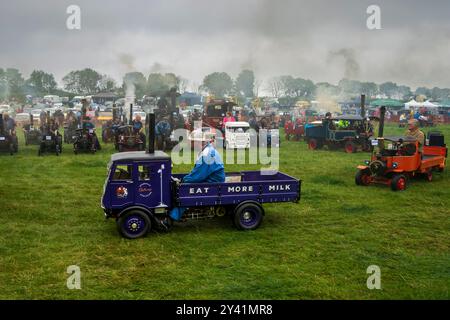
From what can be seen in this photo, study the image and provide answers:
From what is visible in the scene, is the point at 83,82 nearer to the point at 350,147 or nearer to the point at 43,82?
the point at 43,82

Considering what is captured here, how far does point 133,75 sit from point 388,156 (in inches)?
1180

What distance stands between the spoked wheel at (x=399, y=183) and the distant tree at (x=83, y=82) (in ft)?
227

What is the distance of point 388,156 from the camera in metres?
12.1

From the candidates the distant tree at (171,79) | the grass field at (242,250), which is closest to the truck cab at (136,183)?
the grass field at (242,250)

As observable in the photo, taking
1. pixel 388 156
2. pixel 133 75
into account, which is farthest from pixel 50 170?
pixel 133 75

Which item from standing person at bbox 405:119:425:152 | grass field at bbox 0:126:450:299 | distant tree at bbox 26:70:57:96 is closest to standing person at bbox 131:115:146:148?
grass field at bbox 0:126:450:299

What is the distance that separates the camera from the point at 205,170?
8016 mm

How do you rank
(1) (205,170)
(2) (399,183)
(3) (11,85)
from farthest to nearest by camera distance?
(3) (11,85) → (2) (399,183) → (1) (205,170)

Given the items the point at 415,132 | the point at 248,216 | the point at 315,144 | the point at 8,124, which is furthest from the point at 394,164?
the point at 8,124

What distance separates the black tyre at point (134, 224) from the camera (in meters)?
7.59

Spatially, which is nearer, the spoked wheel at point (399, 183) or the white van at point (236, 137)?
the spoked wheel at point (399, 183)

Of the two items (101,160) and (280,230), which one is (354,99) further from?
(280,230)

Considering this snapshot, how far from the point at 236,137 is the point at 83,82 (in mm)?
64528

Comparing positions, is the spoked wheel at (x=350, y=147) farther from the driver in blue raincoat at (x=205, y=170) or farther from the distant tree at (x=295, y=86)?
the distant tree at (x=295, y=86)
